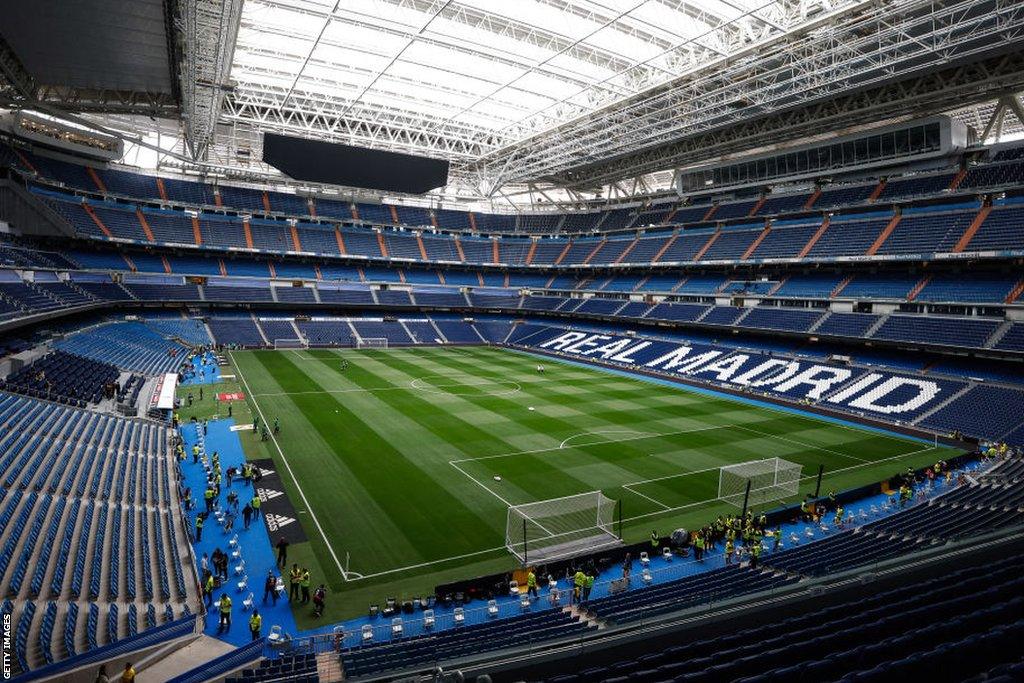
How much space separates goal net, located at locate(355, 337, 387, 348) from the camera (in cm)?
5981

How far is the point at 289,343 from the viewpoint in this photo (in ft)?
185

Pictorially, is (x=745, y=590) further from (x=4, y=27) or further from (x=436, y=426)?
(x=4, y=27)

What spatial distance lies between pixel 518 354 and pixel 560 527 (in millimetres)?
Answer: 41736

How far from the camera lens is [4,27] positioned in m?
21.9

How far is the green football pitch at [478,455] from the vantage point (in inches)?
696

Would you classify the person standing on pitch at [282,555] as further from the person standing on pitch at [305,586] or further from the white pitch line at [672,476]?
the white pitch line at [672,476]

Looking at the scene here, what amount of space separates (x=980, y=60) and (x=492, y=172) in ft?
137

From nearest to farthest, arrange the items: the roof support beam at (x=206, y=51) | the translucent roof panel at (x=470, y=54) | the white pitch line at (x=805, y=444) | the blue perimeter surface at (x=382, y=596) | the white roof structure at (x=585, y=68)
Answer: the blue perimeter surface at (x=382, y=596), the roof support beam at (x=206, y=51), the white pitch line at (x=805, y=444), the white roof structure at (x=585, y=68), the translucent roof panel at (x=470, y=54)

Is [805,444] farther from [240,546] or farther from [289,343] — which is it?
[289,343]

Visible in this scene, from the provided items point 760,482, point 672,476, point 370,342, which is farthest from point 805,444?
point 370,342

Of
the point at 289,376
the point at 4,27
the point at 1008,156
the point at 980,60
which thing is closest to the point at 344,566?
the point at 4,27

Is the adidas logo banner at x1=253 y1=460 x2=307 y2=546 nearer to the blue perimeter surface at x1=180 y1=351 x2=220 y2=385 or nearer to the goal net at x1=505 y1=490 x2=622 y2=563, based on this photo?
the goal net at x1=505 y1=490 x2=622 y2=563

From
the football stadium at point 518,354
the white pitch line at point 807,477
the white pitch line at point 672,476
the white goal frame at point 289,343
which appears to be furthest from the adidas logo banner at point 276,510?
the white goal frame at point 289,343

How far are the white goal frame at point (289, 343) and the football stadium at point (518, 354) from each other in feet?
4.98
